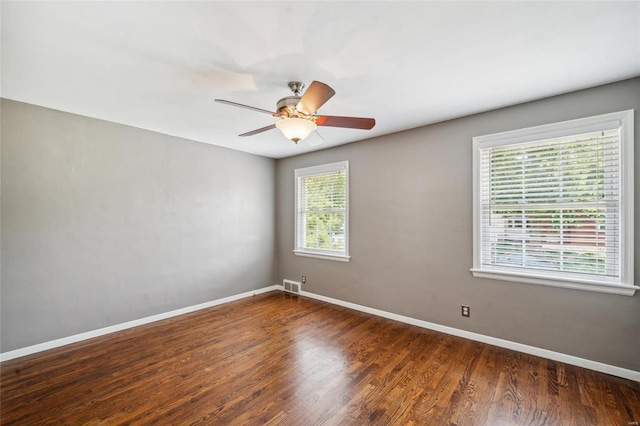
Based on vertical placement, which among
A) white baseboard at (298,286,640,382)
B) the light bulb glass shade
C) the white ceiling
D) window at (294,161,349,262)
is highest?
the white ceiling

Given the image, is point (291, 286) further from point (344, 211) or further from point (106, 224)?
point (106, 224)

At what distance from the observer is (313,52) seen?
192cm

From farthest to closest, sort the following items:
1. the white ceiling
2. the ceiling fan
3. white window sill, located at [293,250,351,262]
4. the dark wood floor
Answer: white window sill, located at [293,250,351,262], the ceiling fan, the dark wood floor, the white ceiling

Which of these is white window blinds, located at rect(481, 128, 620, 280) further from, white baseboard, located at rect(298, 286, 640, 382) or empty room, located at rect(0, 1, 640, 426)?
white baseboard, located at rect(298, 286, 640, 382)

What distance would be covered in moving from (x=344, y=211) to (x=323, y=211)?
475mm

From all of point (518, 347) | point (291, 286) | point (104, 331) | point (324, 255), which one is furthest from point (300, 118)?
point (291, 286)

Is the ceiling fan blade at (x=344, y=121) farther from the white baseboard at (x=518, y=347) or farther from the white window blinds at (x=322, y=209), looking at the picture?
the white baseboard at (x=518, y=347)

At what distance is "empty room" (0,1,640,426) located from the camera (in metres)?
1.81

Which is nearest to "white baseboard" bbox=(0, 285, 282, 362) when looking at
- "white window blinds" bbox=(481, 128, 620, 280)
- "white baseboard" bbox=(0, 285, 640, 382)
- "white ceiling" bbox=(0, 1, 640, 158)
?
"white baseboard" bbox=(0, 285, 640, 382)

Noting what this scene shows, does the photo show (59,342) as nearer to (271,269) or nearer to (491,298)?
(271,269)

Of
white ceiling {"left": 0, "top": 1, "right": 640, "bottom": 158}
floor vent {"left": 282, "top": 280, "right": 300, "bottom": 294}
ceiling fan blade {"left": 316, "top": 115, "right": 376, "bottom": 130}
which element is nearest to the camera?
white ceiling {"left": 0, "top": 1, "right": 640, "bottom": 158}

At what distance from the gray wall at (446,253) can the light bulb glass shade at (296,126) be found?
1.85m

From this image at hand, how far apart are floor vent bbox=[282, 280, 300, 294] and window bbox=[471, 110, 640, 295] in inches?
114

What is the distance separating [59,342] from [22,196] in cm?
158
